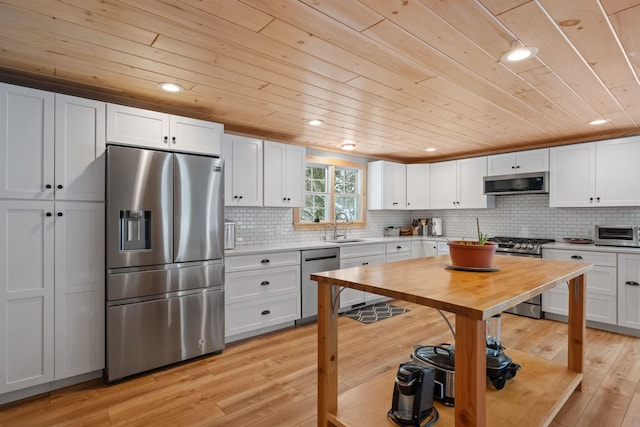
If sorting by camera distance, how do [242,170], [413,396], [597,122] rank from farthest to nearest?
[242,170], [597,122], [413,396]

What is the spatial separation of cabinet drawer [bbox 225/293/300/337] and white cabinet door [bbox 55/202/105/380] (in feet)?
3.63

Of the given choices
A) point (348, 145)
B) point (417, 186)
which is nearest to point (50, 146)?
point (348, 145)

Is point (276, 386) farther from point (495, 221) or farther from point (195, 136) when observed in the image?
point (495, 221)

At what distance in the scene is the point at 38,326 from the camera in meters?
2.42

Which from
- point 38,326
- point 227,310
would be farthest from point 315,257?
point 38,326

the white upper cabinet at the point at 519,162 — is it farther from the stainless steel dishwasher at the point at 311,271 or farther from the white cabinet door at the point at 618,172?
the stainless steel dishwasher at the point at 311,271

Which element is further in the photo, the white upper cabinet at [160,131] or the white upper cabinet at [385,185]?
the white upper cabinet at [385,185]

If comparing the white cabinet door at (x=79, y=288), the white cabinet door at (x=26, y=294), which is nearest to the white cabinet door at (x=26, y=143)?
the white cabinet door at (x=26, y=294)

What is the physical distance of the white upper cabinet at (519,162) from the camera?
4484 millimetres

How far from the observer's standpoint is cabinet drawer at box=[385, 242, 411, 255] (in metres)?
5.03

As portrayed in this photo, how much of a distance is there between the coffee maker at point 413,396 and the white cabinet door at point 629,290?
322 cm

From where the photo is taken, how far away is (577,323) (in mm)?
2469

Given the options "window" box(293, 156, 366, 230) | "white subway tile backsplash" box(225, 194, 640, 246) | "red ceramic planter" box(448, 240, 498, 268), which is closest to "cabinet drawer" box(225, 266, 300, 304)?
"white subway tile backsplash" box(225, 194, 640, 246)

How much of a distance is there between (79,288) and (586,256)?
497cm
